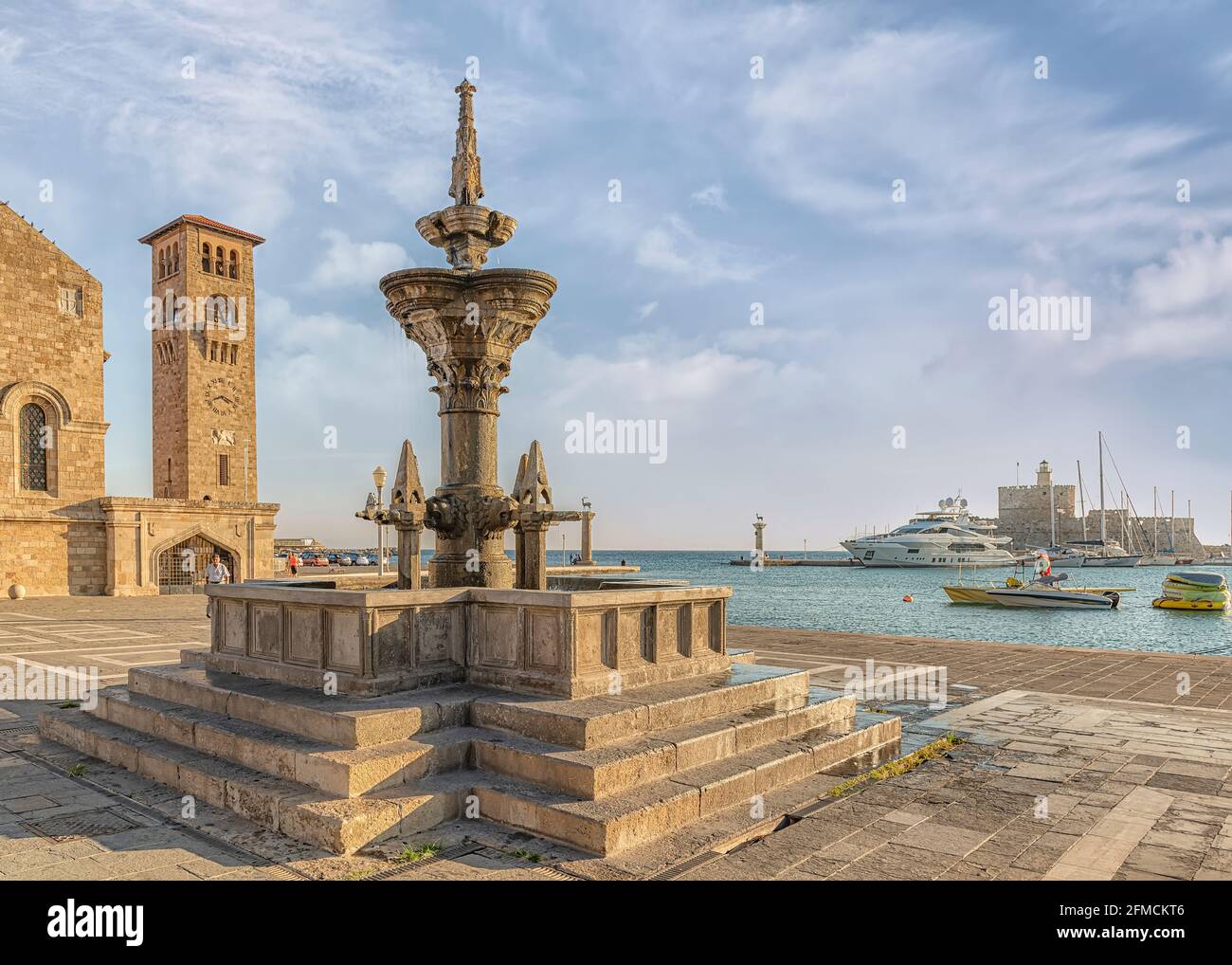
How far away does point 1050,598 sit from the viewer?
4591cm

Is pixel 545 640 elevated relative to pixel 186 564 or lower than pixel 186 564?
elevated

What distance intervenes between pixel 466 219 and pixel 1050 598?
1782 inches

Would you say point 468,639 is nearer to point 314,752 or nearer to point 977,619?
point 314,752

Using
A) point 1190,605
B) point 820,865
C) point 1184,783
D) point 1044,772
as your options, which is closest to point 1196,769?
point 1184,783

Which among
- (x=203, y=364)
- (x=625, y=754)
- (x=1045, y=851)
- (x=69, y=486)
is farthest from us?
(x=203, y=364)

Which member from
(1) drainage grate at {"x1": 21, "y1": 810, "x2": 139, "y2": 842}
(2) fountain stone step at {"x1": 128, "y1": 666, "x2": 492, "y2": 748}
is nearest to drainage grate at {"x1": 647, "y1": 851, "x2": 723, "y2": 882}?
(2) fountain stone step at {"x1": 128, "y1": 666, "x2": 492, "y2": 748}

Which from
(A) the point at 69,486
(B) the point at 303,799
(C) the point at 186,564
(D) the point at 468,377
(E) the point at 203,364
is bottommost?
(C) the point at 186,564

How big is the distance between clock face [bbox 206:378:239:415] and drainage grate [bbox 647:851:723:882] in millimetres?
43555

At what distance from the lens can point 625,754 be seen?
19.6ft

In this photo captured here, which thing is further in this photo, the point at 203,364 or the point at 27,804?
the point at 203,364

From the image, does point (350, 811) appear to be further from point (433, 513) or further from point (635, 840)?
point (433, 513)

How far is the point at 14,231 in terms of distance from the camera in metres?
32.3

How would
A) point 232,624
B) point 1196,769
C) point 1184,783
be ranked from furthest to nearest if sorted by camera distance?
point 232,624 → point 1196,769 → point 1184,783

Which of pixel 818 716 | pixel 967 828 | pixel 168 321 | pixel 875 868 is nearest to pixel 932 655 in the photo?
pixel 818 716
